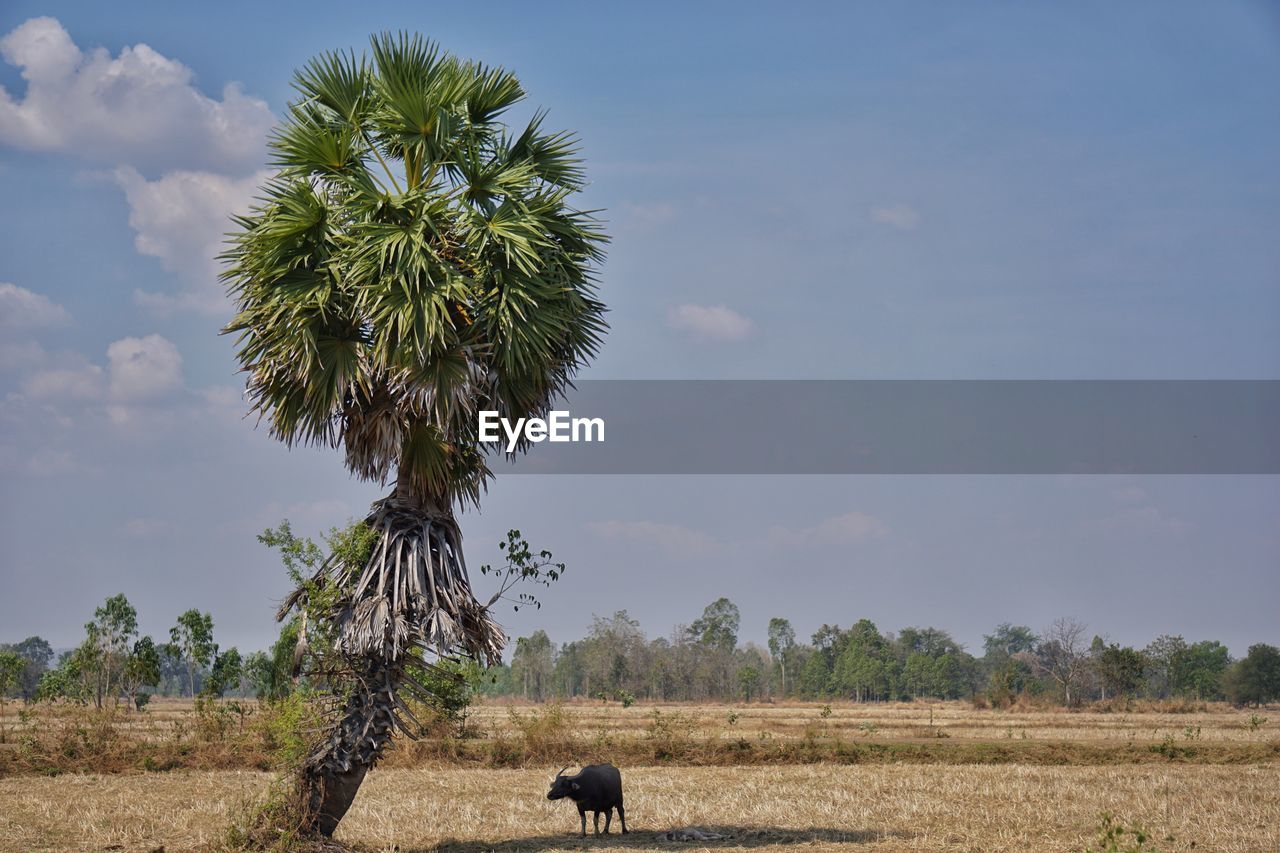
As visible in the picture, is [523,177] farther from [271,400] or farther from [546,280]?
[271,400]

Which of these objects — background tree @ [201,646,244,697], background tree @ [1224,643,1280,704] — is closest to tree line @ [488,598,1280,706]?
background tree @ [1224,643,1280,704]

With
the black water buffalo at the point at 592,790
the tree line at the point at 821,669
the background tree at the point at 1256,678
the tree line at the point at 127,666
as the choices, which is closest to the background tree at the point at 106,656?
the tree line at the point at 127,666

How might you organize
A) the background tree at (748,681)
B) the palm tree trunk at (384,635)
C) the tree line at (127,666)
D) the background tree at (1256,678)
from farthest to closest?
the background tree at (748,681), the background tree at (1256,678), the tree line at (127,666), the palm tree trunk at (384,635)

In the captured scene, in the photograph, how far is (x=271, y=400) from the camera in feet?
44.3

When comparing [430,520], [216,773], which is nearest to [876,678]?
[216,773]

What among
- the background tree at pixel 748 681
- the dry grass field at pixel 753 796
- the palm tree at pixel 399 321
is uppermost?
the palm tree at pixel 399 321

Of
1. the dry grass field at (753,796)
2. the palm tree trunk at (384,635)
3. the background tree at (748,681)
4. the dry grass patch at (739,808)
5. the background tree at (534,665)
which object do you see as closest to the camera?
the palm tree trunk at (384,635)

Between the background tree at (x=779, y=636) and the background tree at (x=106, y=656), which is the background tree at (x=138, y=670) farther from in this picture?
the background tree at (x=779, y=636)

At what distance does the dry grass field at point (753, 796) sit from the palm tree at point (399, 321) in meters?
2.75

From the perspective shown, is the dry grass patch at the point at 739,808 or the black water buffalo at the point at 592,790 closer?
the dry grass patch at the point at 739,808

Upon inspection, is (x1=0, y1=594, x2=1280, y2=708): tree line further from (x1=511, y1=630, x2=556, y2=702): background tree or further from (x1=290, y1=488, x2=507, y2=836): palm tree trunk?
(x1=290, y1=488, x2=507, y2=836): palm tree trunk

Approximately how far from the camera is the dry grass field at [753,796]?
587 inches

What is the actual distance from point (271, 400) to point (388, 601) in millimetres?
2961

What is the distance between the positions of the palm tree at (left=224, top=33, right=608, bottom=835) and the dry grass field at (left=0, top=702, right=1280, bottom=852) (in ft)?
9.04
